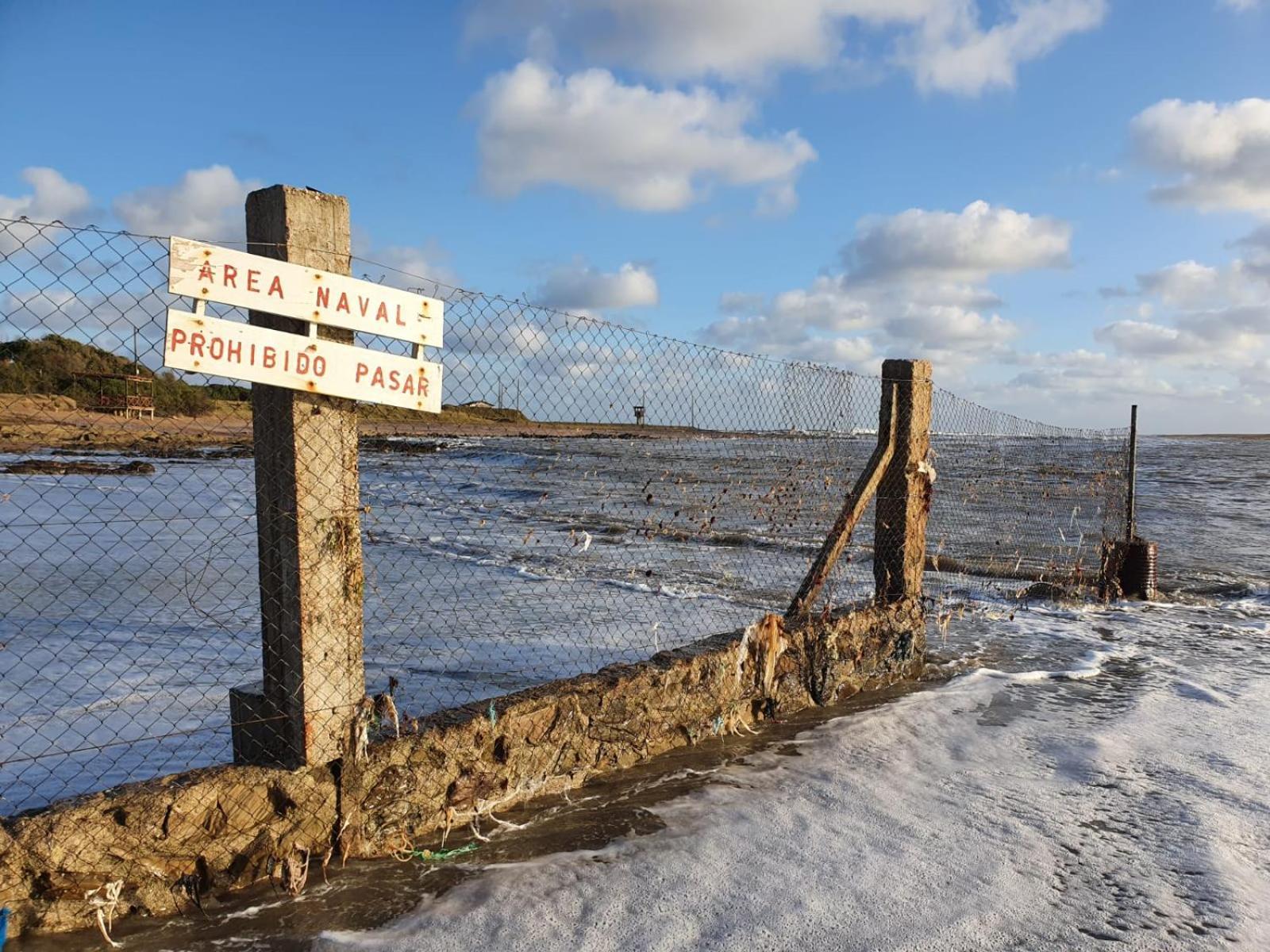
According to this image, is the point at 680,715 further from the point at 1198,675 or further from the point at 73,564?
the point at 73,564

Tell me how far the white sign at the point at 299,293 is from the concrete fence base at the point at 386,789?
5.80 feet

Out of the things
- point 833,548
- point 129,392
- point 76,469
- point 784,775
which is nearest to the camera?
point 784,775

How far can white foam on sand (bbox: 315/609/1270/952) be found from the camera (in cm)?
327

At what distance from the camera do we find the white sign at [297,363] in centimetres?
317

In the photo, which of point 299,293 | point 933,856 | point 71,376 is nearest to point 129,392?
point 71,376

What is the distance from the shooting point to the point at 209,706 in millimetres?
5555

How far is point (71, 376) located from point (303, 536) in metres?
7.89

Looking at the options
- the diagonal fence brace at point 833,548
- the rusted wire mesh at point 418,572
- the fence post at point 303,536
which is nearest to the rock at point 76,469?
the rusted wire mesh at point 418,572

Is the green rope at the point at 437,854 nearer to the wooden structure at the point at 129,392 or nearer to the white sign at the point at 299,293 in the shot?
the white sign at the point at 299,293

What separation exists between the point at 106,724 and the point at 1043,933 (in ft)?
16.7

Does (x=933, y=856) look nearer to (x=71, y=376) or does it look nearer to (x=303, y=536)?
(x=303, y=536)

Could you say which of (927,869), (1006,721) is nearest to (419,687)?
(927,869)

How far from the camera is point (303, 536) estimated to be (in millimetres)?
3490

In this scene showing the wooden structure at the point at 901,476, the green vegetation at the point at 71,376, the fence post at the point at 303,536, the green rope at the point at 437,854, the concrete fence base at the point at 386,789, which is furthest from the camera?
the wooden structure at the point at 901,476
